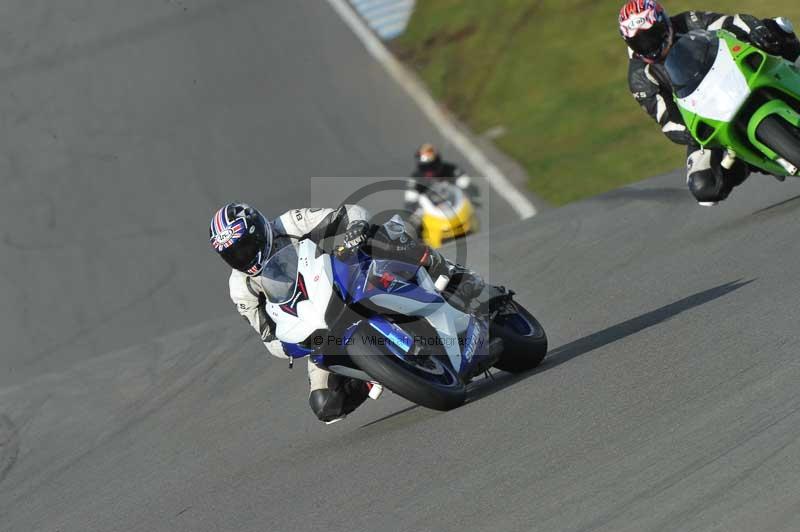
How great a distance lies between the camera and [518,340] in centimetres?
684

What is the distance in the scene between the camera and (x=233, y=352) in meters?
9.70

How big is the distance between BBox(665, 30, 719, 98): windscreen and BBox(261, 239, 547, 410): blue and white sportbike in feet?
8.98

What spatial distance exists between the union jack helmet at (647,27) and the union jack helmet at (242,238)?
3.30 meters

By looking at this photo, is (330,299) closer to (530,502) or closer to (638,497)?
(530,502)

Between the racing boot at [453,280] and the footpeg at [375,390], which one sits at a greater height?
the racing boot at [453,280]

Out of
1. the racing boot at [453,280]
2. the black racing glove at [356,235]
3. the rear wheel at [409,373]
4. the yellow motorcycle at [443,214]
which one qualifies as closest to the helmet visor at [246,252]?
the black racing glove at [356,235]

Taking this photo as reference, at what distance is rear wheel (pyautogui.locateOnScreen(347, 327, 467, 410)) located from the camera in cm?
585

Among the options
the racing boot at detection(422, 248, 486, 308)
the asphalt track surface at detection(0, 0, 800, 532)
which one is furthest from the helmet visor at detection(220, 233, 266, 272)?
the asphalt track surface at detection(0, 0, 800, 532)

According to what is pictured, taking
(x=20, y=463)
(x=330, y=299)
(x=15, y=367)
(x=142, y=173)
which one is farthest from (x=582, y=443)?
(x=142, y=173)

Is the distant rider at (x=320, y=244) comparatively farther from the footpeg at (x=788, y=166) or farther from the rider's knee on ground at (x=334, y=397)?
the footpeg at (x=788, y=166)

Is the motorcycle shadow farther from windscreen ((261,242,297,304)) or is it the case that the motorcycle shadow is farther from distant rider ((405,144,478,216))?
distant rider ((405,144,478,216))

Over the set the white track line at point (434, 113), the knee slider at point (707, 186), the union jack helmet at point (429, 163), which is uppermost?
the knee slider at point (707, 186)

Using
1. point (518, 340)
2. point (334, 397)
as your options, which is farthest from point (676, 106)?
point (334, 397)

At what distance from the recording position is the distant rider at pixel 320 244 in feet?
20.3
